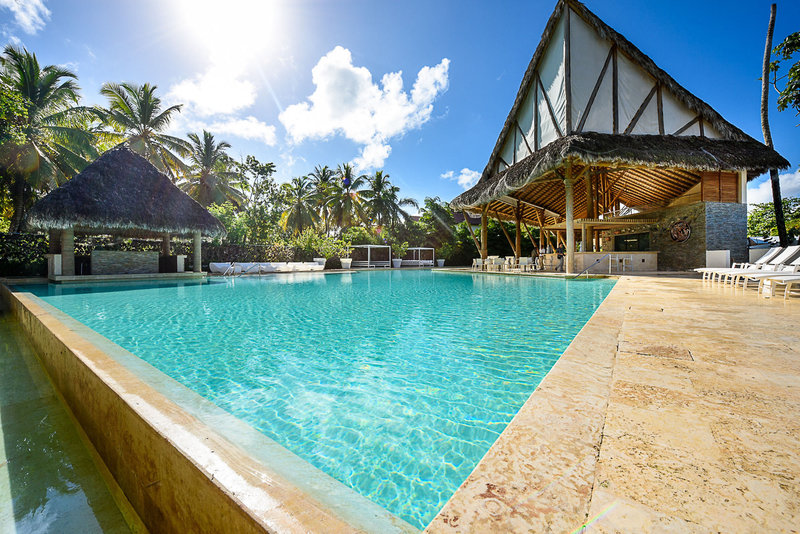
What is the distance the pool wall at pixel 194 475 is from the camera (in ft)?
2.89

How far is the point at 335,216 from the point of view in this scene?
28812mm

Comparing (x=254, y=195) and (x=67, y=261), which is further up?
(x=254, y=195)

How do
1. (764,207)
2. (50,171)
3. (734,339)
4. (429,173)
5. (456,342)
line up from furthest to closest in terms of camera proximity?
(429,173), (764,207), (50,171), (456,342), (734,339)

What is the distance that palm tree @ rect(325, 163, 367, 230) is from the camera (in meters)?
28.5

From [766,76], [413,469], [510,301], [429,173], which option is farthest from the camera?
[429,173]

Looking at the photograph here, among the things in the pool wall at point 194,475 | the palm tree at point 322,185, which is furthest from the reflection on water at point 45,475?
the palm tree at point 322,185

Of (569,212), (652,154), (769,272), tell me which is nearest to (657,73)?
(652,154)

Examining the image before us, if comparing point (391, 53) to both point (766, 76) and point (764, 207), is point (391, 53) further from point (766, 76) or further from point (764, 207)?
point (764, 207)

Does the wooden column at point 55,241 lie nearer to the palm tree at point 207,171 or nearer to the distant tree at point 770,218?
the palm tree at point 207,171

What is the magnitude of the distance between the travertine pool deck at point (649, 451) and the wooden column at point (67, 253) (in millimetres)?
17213

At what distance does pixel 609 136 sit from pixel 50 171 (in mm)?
25093

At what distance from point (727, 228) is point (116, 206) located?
2375cm

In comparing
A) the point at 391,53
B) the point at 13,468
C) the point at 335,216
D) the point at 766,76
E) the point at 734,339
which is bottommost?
the point at 13,468

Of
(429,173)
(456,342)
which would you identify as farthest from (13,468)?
(429,173)
